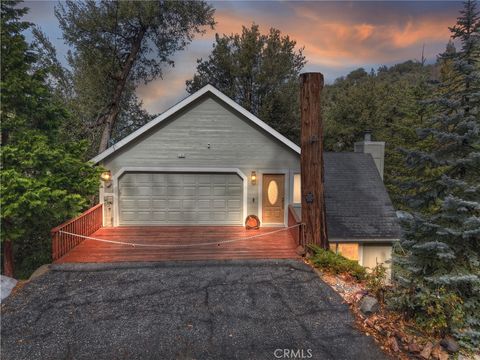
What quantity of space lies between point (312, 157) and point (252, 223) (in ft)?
14.3

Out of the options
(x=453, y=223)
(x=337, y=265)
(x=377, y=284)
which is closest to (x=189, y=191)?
(x=337, y=265)

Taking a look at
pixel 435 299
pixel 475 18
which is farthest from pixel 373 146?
pixel 435 299

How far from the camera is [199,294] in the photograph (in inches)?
235

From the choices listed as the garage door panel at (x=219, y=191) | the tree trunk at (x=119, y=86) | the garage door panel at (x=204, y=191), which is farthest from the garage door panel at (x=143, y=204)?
the tree trunk at (x=119, y=86)

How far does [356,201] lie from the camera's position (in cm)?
1221

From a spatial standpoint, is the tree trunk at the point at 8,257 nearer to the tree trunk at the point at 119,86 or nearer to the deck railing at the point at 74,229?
the deck railing at the point at 74,229

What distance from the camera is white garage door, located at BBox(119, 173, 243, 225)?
1120cm

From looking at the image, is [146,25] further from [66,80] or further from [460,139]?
[460,139]

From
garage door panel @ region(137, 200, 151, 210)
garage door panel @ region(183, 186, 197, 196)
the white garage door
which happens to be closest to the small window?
the white garage door

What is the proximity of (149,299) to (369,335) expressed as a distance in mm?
4133

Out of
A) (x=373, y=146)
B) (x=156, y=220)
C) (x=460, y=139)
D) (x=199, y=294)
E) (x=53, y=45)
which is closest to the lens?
(x=460, y=139)

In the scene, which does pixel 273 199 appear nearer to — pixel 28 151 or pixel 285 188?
pixel 285 188

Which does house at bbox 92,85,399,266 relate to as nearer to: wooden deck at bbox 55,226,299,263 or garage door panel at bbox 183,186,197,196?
garage door panel at bbox 183,186,197,196

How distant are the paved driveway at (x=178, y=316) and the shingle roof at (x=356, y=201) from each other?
4.90 meters
